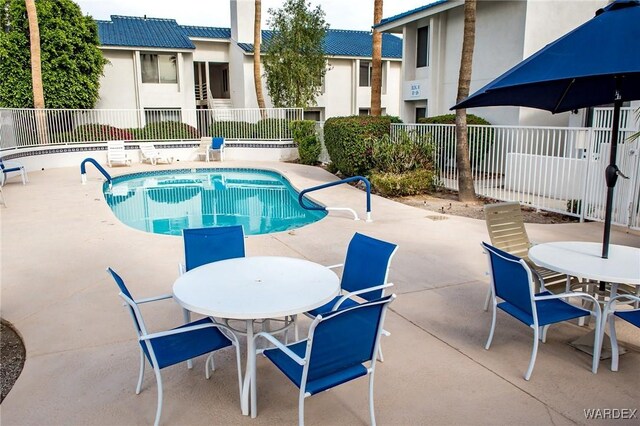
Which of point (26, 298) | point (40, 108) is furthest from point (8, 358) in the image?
point (40, 108)

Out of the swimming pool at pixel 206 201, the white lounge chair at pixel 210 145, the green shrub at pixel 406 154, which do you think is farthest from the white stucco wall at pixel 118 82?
the green shrub at pixel 406 154

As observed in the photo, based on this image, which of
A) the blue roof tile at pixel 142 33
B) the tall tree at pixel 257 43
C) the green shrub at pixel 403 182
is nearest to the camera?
the green shrub at pixel 403 182

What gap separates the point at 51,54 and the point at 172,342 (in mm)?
22473

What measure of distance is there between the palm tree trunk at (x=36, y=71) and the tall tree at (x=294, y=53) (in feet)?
34.0

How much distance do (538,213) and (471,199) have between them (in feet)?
5.50

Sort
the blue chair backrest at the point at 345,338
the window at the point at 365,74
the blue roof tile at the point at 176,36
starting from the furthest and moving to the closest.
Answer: the window at the point at 365,74 < the blue roof tile at the point at 176,36 < the blue chair backrest at the point at 345,338

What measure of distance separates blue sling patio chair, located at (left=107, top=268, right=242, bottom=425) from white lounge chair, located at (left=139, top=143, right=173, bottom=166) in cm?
1786

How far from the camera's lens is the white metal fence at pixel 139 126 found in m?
19.3

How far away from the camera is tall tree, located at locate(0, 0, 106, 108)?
20.9 meters

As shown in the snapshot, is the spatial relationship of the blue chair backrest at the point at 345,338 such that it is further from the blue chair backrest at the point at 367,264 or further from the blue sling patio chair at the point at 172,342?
the blue chair backrest at the point at 367,264

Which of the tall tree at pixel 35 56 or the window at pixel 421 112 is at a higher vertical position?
the tall tree at pixel 35 56

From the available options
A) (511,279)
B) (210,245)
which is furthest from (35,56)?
(511,279)

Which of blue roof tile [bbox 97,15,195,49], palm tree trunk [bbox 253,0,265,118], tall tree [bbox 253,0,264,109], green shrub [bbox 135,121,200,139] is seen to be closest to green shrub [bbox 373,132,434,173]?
palm tree trunk [bbox 253,0,265,118]

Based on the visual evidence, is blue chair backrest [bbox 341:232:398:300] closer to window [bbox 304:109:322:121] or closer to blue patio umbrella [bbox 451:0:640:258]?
blue patio umbrella [bbox 451:0:640:258]
